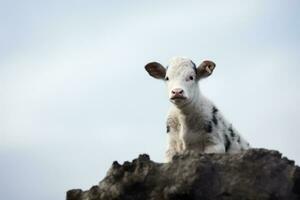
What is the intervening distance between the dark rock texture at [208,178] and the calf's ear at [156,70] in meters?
5.92

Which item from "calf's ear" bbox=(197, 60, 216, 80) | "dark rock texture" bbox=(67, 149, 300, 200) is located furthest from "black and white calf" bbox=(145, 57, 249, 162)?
"dark rock texture" bbox=(67, 149, 300, 200)

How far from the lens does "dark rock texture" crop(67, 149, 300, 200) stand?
321 inches

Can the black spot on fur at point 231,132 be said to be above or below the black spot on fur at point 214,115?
below

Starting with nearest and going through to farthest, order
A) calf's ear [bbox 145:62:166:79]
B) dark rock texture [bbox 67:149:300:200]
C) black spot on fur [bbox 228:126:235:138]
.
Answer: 1. dark rock texture [bbox 67:149:300:200]
2. black spot on fur [bbox 228:126:235:138]
3. calf's ear [bbox 145:62:166:79]

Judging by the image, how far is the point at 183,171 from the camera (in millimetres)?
8336

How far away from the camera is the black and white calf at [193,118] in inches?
524

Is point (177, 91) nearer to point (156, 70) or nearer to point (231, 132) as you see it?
point (156, 70)

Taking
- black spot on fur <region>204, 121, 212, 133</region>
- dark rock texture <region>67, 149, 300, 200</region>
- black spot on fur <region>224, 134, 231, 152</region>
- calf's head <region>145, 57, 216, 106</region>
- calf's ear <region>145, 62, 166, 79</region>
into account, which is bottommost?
dark rock texture <region>67, 149, 300, 200</region>

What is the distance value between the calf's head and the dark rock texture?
14.6 feet

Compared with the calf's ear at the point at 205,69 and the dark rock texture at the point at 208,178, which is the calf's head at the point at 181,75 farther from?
the dark rock texture at the point at 208,178

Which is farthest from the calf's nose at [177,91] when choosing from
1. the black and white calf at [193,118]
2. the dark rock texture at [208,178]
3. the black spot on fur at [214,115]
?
the dark rock texture at [208,178]

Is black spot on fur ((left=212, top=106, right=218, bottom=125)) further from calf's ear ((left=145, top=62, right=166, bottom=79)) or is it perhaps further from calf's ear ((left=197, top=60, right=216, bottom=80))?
calf's ear ((left=145, top=62, right=166, bottom=79))

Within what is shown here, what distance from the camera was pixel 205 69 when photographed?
14.2 m

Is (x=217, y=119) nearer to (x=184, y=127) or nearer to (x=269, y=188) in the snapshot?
(x=184, y=127)
